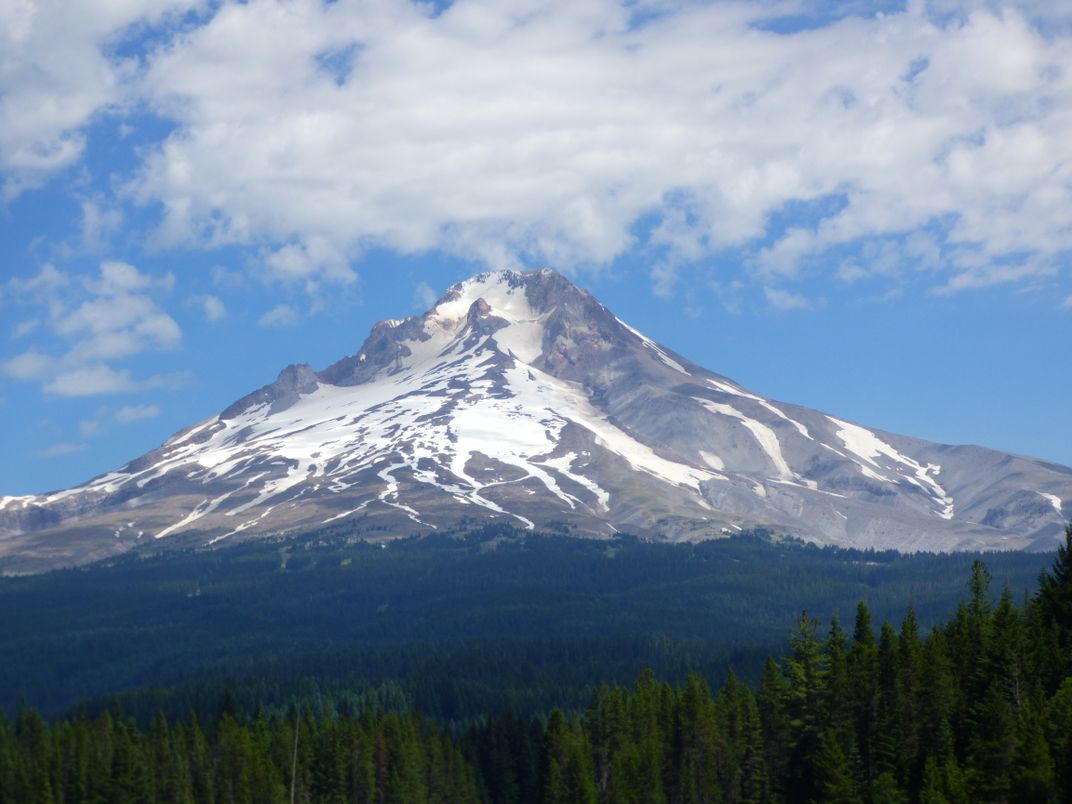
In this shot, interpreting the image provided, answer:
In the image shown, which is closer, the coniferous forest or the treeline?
the coniferous forest

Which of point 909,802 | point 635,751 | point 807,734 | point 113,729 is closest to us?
point 909,802

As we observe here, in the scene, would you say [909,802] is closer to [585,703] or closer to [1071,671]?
[1071,671]

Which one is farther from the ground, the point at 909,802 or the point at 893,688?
the point at 893,688

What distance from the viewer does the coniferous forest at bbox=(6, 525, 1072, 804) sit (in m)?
98.8

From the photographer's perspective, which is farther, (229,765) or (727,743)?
(229,765)

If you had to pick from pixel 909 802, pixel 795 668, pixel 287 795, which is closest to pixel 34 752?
pixel 287 795

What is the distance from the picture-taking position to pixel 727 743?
129000 mm

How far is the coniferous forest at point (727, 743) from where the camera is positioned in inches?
3890

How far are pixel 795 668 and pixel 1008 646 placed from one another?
1500cm

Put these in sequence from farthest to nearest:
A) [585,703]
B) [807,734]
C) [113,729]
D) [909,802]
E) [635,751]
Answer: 1. [585,703]
2. [113,729]
3. [635,751]
4. [807,734]
5. [909,802]

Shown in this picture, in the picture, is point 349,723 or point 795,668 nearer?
point 795,668

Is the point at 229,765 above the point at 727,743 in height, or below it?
below

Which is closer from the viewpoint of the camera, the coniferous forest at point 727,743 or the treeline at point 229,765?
the coniferous forest at point 727,743

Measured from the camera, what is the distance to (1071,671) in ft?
344
